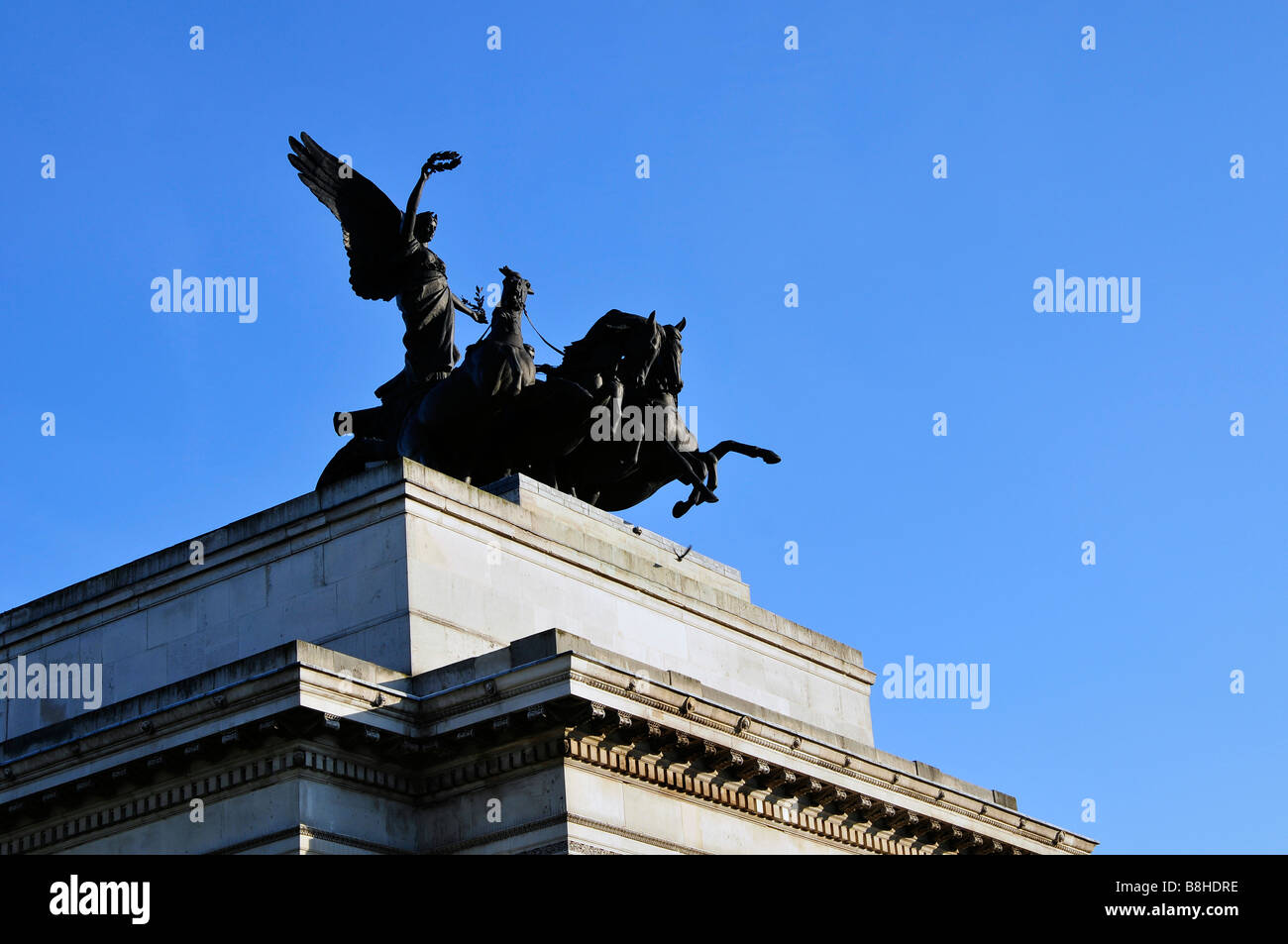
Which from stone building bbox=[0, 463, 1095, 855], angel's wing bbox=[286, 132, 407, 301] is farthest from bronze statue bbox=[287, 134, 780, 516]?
stone building bbox=[0, 463, 1095, 855]

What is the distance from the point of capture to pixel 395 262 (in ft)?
105

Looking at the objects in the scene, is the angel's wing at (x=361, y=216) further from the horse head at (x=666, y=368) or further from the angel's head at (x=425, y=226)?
the horse head at (x=666, y=368)

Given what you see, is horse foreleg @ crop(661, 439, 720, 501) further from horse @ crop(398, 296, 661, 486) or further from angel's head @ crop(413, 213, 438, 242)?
angel's head @ crop(413, 213, 438, 242)

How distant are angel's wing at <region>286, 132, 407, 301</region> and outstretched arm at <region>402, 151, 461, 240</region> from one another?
0.22 metres

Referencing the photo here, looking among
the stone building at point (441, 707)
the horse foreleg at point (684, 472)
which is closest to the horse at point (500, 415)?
the stone building at point (441, 707)

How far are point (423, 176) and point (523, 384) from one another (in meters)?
4.17

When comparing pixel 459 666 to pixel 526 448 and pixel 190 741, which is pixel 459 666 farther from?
pixel 526 448

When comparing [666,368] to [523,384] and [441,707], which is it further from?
[441,707]

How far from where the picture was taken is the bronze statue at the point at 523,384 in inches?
1177

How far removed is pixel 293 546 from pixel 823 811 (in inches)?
315

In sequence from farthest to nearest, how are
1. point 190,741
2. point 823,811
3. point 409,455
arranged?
point 409,455 → point 823,811 → point 190,741

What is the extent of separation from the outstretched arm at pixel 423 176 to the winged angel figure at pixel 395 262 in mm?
16
